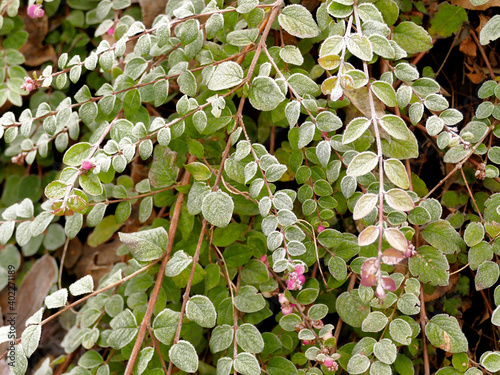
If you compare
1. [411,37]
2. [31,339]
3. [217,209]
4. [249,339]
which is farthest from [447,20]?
[31,339]

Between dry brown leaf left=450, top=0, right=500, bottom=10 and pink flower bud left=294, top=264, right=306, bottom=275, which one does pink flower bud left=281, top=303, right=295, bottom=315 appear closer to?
pink flower bud left=294, top=264, right=306, bottom=275

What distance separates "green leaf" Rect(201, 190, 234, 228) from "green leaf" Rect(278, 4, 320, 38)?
1.21 ft

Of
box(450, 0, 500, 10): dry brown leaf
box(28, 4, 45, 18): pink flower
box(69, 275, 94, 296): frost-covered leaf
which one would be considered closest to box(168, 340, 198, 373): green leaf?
box(69, 275, 94, 296): frost-covered leaf

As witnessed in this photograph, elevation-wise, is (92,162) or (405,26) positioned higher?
(405,26)

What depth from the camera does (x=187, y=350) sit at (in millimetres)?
819

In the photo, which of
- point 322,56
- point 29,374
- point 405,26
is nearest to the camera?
point 322,56

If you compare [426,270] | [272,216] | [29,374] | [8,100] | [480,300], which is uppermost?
[272,216]

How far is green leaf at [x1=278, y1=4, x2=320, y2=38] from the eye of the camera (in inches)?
35.2

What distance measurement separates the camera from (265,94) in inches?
33.9

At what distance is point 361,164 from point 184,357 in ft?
1.56

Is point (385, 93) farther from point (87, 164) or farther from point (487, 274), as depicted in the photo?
point (87, 164)

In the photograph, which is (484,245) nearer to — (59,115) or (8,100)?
(59,115)

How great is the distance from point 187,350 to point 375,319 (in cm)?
36

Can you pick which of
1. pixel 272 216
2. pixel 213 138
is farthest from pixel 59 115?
pixel 272 216
